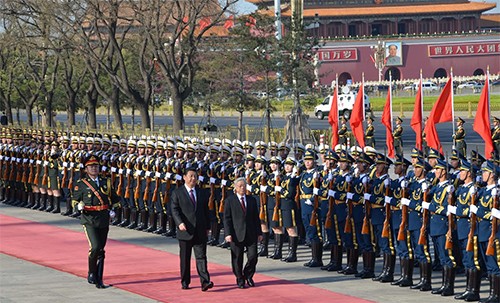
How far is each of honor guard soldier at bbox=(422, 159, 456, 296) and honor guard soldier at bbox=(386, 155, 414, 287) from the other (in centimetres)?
50

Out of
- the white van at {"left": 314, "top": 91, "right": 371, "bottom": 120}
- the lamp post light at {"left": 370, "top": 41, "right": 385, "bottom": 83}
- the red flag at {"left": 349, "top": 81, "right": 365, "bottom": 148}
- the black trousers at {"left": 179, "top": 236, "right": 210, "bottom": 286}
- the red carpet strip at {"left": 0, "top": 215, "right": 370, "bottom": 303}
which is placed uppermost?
the lamp post light at {"left": 370, "top": 41, "right": 385, "bottom": 83}

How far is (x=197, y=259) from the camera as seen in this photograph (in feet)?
45.4

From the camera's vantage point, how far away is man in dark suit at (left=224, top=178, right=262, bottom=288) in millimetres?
13867

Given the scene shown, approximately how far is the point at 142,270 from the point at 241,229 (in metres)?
2.18

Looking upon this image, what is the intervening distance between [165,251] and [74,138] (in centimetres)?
520

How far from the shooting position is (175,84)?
118 feet

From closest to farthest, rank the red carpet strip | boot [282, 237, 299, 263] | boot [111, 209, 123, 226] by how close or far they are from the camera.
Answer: the red carpet strip < boot [282, 237, 299, 263] < boot [111, 209, 123, 226]

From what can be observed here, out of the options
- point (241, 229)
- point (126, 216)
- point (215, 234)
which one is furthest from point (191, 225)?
point (126, 216)

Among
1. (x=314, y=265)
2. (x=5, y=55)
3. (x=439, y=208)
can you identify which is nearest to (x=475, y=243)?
(x=439, y=208)

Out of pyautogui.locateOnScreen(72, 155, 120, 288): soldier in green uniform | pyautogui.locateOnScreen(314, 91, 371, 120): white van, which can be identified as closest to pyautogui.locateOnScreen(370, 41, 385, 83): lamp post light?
pyautogui.locateOnScreen(314, 91, 371, 120): white van

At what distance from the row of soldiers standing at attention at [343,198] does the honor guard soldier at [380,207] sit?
1cm

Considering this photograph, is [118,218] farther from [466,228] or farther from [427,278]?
[466,228]

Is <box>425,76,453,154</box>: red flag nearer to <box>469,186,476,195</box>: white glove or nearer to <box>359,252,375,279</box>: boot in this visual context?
<box>359,252,375,279</box>: boot

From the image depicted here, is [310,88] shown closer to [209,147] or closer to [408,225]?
[209,147]
